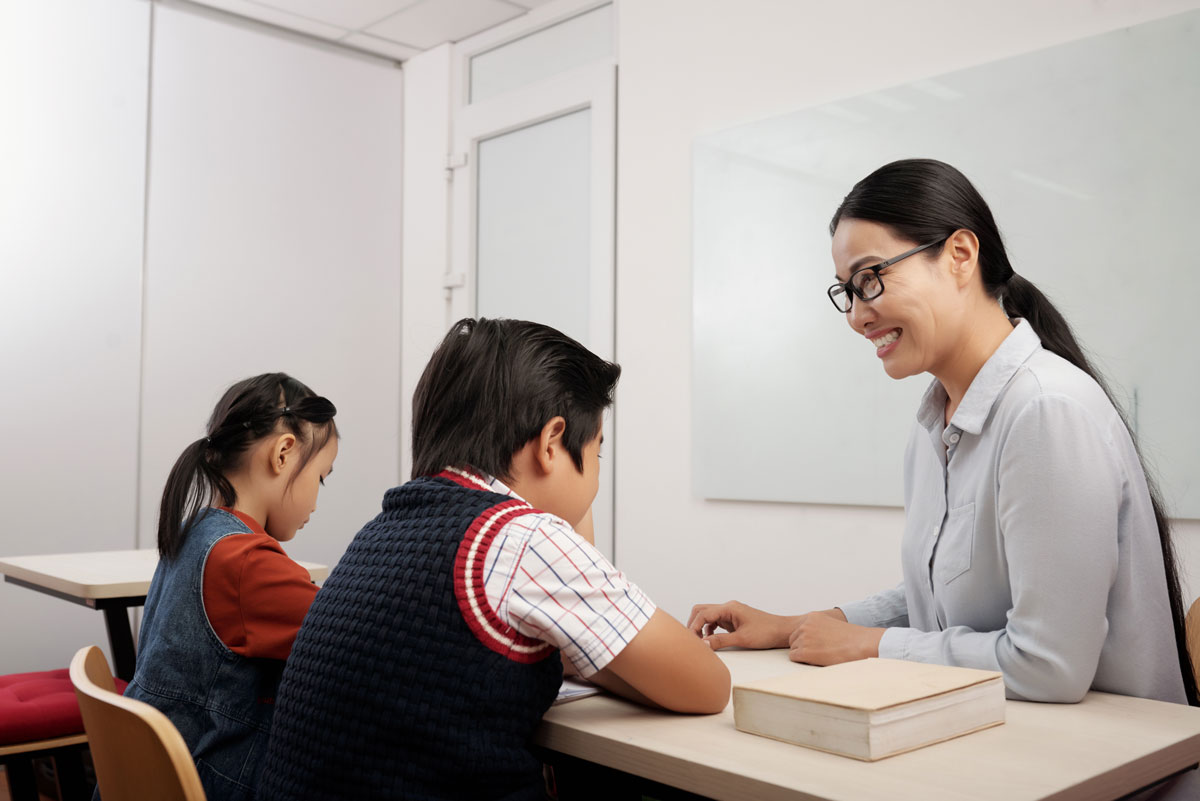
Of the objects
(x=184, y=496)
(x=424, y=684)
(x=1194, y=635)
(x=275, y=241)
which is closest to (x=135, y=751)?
(x=424, y=684)

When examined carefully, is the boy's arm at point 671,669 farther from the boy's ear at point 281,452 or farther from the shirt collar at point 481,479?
the boy's ear at point 281,452

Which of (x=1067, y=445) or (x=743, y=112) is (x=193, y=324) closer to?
(x=743, y=112)

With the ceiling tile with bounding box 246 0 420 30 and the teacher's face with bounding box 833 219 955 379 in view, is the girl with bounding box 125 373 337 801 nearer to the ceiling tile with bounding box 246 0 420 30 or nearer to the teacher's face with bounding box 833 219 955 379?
the teacher's face with bounding box 833 219 955 379

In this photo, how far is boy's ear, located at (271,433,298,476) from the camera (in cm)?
175

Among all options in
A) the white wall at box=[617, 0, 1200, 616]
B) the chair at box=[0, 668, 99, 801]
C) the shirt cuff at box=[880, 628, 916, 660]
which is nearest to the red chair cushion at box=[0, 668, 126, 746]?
the chair at box=[0, 668, 99, 801]

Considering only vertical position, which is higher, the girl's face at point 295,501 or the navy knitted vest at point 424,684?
the girl's face at point 295,501

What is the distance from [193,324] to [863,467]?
269 cm

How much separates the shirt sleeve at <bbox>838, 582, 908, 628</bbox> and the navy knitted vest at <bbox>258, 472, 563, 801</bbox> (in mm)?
663

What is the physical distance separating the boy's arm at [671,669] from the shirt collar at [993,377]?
1.56 ft

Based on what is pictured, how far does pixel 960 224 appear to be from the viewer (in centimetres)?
135

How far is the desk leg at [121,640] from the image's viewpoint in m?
2.61

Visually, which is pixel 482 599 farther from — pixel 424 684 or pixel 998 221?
pixel 998 221

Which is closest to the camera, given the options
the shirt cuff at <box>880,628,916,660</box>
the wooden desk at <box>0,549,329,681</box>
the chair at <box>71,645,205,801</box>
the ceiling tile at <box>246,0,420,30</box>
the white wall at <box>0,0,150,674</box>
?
the chair at <box>71,645,205,801</box>

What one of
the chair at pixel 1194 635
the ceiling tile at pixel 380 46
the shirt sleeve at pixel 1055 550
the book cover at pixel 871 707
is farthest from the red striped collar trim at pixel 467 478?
the ceiling tile at pixel 380 46
